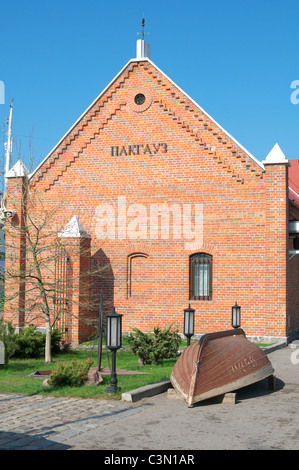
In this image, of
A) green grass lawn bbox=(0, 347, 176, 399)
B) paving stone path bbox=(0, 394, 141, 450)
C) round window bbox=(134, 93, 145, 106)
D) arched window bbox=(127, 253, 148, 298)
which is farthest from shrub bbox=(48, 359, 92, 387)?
round window bbox=(134, 93, 145, 106)

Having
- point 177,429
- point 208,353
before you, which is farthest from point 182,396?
point 177,429

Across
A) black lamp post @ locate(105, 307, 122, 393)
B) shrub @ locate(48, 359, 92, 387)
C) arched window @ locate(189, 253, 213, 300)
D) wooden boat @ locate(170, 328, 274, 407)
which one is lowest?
shrub @ locate(48, 359, 92, 387)

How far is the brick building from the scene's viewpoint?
16375 mm

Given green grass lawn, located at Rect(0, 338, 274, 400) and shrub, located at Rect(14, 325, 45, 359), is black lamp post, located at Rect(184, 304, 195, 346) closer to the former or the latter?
green grass lawn, located at Rect(0, 338, 274, 400)

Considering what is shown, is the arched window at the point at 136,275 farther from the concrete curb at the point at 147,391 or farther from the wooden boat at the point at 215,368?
the wooden boat at the point at 215,368

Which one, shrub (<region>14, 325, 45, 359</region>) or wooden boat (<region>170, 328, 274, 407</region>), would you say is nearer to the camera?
wooden boat (<region>170, 328, 274, 407</region>)

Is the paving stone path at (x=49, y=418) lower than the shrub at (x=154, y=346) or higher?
lower

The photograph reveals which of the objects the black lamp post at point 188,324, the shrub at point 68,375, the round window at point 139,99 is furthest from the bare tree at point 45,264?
the shrub at point 68,375

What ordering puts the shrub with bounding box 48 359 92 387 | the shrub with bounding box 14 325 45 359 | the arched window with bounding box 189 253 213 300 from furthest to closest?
the arched window with bounding box 189 253 213 300, the shrub with bounding box 14 325 45 359, the shrub with bounding box 48 359 92 387

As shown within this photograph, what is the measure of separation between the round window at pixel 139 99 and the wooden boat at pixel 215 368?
1097 centimetres

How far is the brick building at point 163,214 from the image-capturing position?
16375mm

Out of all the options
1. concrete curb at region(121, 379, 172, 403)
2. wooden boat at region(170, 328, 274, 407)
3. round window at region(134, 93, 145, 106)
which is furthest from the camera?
round window at region(134, 93, 145, 106)

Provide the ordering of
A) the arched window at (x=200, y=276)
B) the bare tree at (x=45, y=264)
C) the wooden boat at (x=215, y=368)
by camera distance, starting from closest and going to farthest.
→ the wooden boat at (x=215, y=368), the bare tree at (x=45, y=264), the arched window at (x=200, y=276)

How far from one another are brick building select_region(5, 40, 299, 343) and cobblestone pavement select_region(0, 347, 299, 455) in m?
7.30
